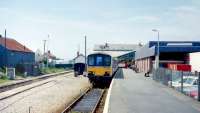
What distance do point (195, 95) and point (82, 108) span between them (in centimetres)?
613

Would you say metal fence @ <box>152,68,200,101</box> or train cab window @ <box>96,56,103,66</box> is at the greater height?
train cab window @ <box>96,56,103,66</box>

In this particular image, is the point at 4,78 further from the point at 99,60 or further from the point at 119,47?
the point at 119,47

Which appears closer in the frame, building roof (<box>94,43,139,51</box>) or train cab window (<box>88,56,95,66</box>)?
train cab window (<box>88,56,95,66</box>)

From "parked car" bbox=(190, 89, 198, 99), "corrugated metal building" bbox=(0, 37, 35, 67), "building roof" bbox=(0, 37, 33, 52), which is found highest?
"building roof" bbox=(0, 37, 33, 52)

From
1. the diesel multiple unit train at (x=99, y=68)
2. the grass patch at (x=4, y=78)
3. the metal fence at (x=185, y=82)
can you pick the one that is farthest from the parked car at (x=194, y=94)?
the grass patch at (x=4, y=78)

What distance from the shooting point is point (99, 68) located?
36000 mm

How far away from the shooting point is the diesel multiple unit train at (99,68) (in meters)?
35.8

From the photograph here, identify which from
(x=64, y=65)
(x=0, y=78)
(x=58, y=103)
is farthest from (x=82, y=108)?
(x=64, y=65)

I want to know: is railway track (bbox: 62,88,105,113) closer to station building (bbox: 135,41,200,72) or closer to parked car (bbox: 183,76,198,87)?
parked car (bbox: 183,76,198,87)

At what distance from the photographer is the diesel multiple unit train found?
35.8m

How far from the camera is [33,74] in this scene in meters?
58.5

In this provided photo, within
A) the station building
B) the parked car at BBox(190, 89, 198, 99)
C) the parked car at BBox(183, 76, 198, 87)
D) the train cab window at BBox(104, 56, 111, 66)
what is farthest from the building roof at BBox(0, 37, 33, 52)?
the parked car at BBox(190, 89, 198, 99)

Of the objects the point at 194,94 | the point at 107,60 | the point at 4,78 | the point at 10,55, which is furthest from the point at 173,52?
the point at 194,94

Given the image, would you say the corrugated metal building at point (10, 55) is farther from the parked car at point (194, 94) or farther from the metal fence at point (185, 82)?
the parked car at point (194, 94)
